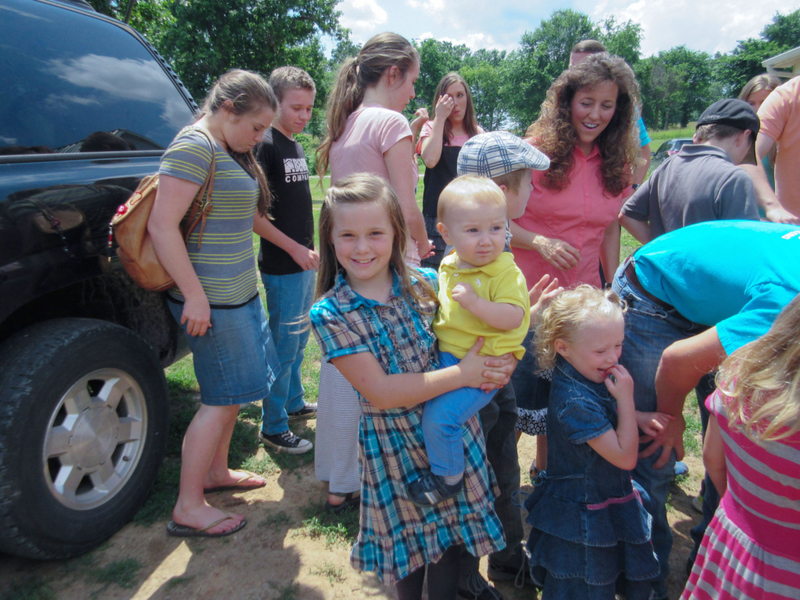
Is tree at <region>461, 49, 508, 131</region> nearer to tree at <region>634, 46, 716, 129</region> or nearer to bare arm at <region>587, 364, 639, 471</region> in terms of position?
tree at <region>634, 46, 716, 129</region>

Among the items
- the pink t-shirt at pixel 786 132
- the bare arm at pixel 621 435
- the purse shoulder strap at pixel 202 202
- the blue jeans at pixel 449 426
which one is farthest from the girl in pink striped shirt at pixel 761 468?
the pink t-shirt at pixel 786 132

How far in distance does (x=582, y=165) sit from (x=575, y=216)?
0.87 feet

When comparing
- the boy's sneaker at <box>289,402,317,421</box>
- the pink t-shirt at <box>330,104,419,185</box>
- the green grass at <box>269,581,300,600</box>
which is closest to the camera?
the green grass at <box>269,581,300,600</box>

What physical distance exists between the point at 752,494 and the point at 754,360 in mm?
351

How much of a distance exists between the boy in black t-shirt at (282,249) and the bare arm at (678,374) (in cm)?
197

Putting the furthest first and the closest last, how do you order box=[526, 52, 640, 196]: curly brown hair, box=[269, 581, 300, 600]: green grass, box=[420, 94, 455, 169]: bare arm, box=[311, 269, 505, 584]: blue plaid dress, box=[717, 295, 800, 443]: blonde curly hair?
box=[420, 94, 455, 169]: bare arm < box=[526, 52, 640, 196]: curly brown hair < box=[269, 581, 300, 600]: green grass < box=[311, 269, 505, 584]: blue plaid dress < box=[717, 295, 800, 443]: blonde curly hair

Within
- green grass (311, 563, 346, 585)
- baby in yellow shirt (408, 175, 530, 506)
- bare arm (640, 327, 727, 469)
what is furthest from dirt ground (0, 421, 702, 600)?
baby in yellow shirt (408, 175, 530, 506)

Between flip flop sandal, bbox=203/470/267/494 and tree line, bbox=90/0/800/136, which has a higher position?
tree line, bbox=90/0/800/136

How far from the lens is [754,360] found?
3.89ft

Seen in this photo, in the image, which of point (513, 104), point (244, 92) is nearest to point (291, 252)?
point (244, 92)

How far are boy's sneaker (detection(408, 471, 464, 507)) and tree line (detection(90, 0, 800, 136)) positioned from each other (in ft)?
10.9

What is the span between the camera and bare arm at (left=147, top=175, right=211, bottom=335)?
1991mm

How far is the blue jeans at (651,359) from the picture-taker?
6.07 ft

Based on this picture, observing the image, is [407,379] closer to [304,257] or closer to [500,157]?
[500,157]
